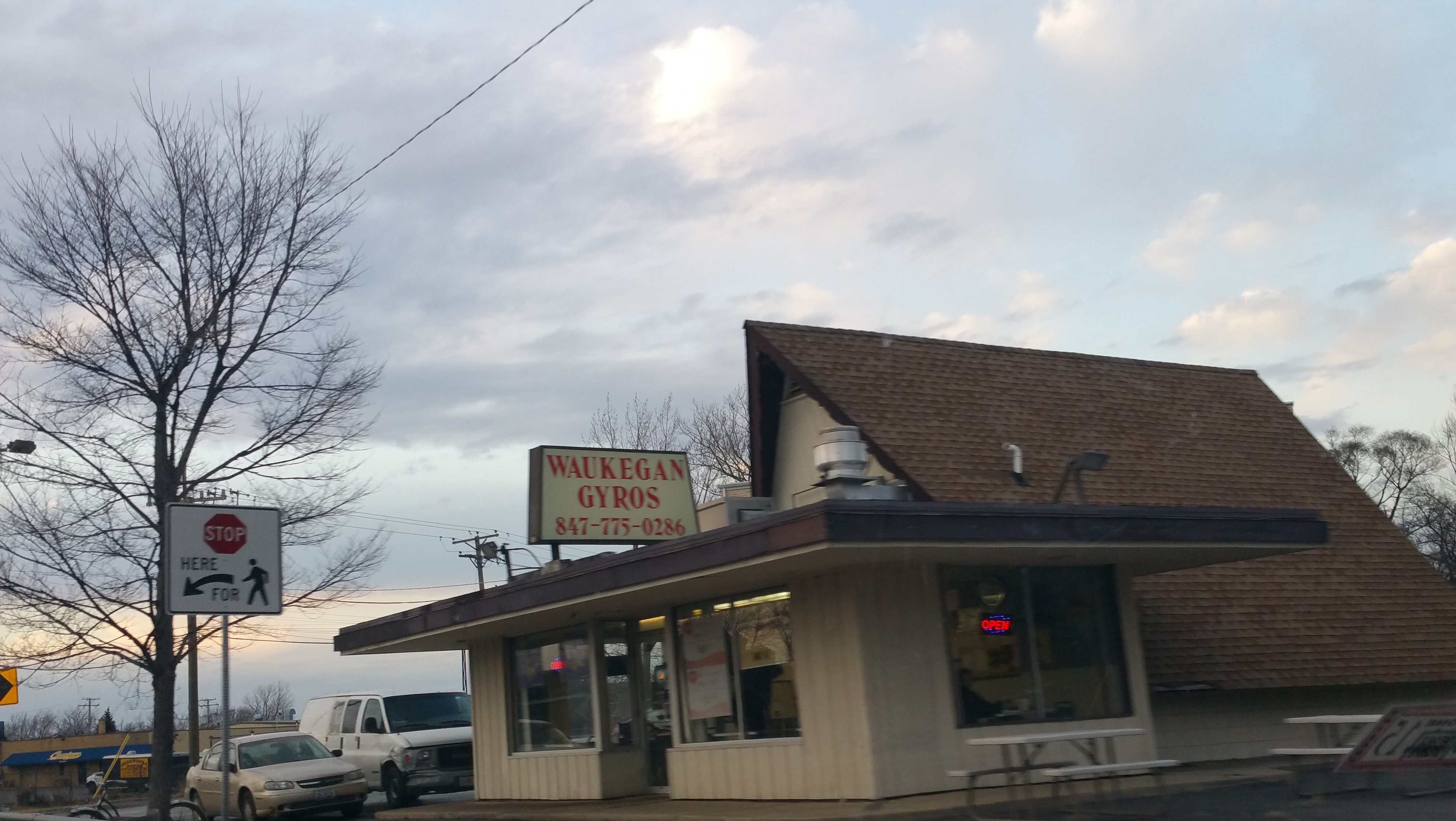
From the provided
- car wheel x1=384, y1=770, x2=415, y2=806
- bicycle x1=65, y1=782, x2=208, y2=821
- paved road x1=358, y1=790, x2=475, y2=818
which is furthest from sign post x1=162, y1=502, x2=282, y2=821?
car wheel x1=384, y1=770, x2=415, y2=806

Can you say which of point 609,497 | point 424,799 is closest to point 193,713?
point 424,799

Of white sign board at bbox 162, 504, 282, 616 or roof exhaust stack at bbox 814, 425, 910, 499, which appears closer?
white sign board at bbox 162, 504, 282, 616

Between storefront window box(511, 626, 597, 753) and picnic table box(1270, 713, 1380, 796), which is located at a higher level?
storefront window box(511, 626, 597, 753)

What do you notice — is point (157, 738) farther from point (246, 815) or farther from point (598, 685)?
point (598, 685)

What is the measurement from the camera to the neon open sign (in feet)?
43.1

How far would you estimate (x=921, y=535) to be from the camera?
11.0 metres

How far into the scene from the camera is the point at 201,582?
30.9 ft

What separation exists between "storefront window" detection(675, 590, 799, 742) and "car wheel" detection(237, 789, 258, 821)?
324 inches

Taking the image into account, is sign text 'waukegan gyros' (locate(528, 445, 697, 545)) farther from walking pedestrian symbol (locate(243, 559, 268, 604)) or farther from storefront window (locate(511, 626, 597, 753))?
walking pedestrian symbol (locate(243, 559, 268, 604))

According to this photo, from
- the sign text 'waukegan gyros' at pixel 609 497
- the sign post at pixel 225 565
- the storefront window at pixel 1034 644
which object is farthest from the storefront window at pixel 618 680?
the sign post at pixel 225 565

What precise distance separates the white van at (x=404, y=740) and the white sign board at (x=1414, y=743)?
14097 millimetres

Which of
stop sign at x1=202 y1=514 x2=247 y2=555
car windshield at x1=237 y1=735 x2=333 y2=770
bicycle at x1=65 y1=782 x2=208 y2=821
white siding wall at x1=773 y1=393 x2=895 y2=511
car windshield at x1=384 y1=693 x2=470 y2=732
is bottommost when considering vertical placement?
bicycle at x1=65 y1=782 x2=208 y2=821

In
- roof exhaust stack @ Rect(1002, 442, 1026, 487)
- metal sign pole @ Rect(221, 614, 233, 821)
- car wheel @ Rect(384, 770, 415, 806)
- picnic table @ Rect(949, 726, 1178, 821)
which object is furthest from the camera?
car wheel @ Rect(384, 770, 415, 806)

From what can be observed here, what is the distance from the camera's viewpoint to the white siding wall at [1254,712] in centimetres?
1588
